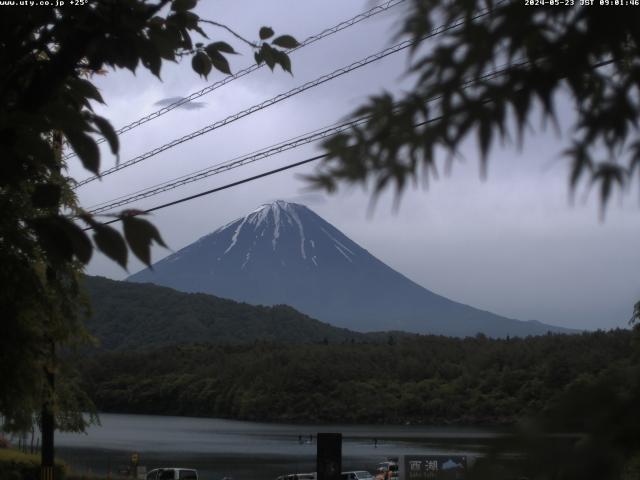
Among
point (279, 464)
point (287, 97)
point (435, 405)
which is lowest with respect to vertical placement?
point (279, 464)

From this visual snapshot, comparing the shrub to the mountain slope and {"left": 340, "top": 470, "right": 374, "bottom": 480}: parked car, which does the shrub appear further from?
the mountain slope

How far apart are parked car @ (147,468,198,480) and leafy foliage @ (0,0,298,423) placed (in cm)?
3051

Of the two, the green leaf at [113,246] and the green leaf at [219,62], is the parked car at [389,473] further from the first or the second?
the green leaf at [113,246]

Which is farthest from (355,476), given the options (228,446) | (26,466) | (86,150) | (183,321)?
(183,321)

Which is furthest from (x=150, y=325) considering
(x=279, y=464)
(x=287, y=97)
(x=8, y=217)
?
(x=8, y=217)

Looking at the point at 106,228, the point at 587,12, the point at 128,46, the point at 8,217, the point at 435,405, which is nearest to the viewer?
the point at 587,12

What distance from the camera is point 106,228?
2332 millimetres

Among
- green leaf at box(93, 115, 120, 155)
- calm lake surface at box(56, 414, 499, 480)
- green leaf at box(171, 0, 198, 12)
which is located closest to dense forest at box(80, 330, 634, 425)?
calm lake surface at box(56, 414, 499, 480)

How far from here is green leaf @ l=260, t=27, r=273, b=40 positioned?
3.52m

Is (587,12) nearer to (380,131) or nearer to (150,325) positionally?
(380,131)

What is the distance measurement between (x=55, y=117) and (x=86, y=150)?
0.17 m

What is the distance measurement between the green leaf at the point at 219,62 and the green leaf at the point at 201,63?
0.09 ft

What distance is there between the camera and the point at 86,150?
2590 mm

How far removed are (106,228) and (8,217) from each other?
1.48 meters
